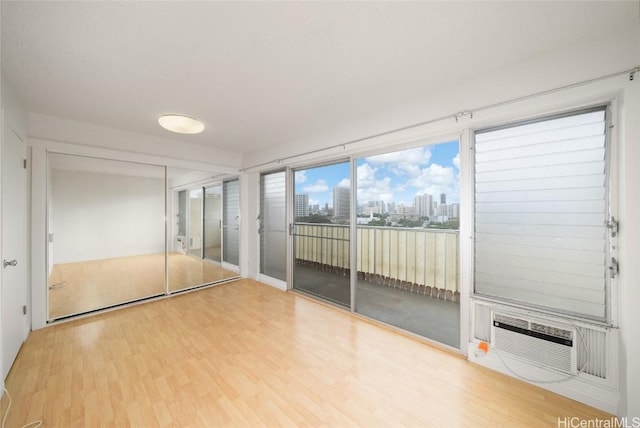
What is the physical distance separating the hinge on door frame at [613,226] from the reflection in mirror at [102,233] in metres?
5.06

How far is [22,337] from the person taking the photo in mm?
2301

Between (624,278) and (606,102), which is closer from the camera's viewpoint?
(624,278)

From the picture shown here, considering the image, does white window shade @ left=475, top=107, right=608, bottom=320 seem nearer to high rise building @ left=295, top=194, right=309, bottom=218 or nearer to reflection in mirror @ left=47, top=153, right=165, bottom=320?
high rise building @ left=295, top=194, right=309, bottom=218

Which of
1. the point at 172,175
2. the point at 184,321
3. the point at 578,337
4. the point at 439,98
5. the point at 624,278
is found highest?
the point at 439,98

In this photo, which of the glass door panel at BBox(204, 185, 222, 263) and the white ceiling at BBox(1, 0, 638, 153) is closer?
the white ceiling at BBox(1, 0, 638, 153)

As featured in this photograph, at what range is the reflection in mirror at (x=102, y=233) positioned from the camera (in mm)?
3047

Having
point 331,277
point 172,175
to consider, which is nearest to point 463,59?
point 331,277

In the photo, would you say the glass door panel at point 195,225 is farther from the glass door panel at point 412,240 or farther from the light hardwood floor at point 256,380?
the glass door panel at point 412,240

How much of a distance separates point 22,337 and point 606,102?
216 inches

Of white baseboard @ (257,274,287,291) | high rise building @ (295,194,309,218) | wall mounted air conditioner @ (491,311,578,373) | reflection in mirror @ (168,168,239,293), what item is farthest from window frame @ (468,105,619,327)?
reflection in mirror @ (168,168,239,293)

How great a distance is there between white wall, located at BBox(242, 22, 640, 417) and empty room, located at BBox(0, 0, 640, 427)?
0.01 metres

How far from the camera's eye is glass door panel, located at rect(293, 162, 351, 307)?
3.28 meters

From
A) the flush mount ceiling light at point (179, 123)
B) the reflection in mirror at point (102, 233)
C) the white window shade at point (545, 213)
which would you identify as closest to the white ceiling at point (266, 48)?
the flush mount ceiling light at point (179, 123)

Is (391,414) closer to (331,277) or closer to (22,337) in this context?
(331,277)
